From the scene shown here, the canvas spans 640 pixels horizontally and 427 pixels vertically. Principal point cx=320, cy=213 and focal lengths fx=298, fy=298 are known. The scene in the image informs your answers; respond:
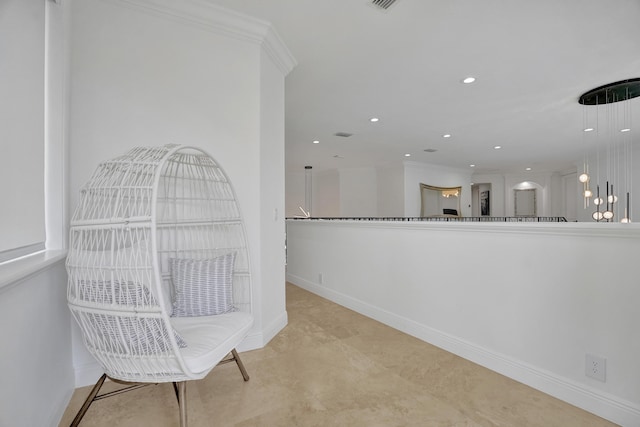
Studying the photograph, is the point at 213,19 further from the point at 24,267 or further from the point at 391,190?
the point at 391,190

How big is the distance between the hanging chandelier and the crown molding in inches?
148

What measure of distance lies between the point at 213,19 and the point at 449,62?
2.16 metres

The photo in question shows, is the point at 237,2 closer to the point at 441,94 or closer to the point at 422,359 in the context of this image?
the point at 441,94

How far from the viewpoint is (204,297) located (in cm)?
189

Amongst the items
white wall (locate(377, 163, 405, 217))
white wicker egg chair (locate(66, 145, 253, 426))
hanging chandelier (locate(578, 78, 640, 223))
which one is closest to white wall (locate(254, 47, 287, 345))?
white wicker egg chair (locate(66, 145, 253, 426))

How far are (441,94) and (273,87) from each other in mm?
2163

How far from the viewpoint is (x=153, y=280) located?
57.6 inches

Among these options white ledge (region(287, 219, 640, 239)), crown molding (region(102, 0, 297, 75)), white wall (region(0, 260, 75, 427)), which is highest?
crown molding (region(102, 0, 297, 75))

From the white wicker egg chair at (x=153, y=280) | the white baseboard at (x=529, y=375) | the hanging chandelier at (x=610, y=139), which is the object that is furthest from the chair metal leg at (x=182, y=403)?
the hanging chandelier at (x=610, y=139)

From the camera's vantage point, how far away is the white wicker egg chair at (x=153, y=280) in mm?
1302

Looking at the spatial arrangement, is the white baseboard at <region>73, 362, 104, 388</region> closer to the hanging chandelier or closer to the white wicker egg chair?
the white wicker egg chair

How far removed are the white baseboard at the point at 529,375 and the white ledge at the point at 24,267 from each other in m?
2.54

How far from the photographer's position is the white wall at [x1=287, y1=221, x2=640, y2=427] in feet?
5.07

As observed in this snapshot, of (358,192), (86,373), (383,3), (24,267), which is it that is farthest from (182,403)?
(358,192)
